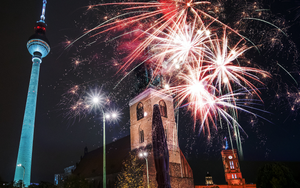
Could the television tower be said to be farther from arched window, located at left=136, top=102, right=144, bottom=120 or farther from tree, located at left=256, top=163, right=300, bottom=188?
tree, located at left=256, top=163, right=300, bottom=188

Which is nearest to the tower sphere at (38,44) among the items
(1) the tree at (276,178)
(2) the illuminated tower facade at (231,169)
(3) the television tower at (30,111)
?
(3) the television tower at (30,111)

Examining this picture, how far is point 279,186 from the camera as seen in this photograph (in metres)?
25.6

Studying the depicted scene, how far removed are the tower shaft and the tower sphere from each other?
9991mm

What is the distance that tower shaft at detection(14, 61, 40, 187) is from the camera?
58.6 metres

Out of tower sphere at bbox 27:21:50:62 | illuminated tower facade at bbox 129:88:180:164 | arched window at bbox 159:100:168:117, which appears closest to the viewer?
illuminated tower facade at bbox 129:88:180:164

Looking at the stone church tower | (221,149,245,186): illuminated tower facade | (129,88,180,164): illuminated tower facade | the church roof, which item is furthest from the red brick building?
(129,88,180,164): illuminated tower facade

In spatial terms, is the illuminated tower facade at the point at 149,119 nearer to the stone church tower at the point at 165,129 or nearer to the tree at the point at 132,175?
the stone church tower at the point at 165,129

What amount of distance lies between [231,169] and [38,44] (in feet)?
255

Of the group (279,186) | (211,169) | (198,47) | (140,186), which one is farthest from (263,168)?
(211,169)

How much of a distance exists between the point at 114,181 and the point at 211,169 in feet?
165

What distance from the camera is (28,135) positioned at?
60938 mm

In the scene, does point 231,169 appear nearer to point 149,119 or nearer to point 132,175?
point 149,119

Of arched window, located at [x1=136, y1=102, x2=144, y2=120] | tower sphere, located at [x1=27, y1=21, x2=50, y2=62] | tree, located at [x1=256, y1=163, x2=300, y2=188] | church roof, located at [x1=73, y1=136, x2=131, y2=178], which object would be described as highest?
tower sphere, located at [x1=27, y1=21, x2=50, y2=62]

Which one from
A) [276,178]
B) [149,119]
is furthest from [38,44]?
[276,178]
